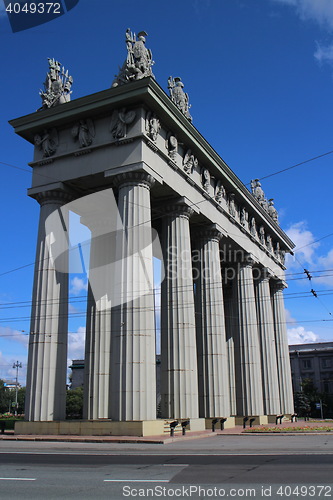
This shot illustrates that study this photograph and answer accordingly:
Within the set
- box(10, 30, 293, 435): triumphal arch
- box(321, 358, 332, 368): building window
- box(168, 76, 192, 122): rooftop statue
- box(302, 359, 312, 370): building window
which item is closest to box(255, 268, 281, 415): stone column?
box(10, 30, 293, 435): triumphal arch

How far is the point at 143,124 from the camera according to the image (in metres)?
28.5

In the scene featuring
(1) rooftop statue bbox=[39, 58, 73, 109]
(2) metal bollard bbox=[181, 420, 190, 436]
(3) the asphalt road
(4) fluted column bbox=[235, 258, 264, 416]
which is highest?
(1) rooftop statue bbox=[39, 58, 73, 109]

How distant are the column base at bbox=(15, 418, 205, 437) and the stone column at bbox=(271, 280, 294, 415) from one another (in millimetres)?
26945

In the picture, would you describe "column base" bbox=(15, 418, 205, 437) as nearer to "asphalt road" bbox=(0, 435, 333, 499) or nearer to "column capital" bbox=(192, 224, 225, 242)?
"asphalt road" bbox=(0, 435, 333, 499)

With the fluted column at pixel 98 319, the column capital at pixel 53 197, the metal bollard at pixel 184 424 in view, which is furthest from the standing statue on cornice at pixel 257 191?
the metal bollard at pixel 184 424

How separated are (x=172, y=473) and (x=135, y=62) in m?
24.3

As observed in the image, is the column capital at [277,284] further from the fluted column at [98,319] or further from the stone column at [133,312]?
the stone column at [133,312]

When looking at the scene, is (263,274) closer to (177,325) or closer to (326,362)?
(177,325)

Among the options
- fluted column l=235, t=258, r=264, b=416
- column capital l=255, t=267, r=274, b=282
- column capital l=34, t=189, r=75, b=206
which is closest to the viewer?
column capital l=34, t=189, r=75, b=206

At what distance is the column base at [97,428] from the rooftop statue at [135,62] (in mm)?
18795

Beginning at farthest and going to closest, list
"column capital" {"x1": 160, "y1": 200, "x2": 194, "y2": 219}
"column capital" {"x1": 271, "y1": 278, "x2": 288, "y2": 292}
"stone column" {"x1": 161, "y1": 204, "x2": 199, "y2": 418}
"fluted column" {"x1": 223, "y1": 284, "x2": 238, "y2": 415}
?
"column capital" {"x1": 271, "y1": 278, "x2": 288, "y2": 292}, "fluted column" {"x1": 223, "y1": 284, "x2": 238, "y2": 415}, "column capital" {"x1": 160, "y1": 200, "x2": 194, "y2": 219}, "stone column" {"x1": 161, "y1": 204, "x2": 199, "y2": 418}

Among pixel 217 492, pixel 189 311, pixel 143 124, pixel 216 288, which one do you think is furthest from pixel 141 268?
pixel 217 492

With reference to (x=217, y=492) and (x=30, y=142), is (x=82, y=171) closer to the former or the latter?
(x=30, y=142)

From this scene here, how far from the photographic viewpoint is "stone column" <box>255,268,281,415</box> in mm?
46344
